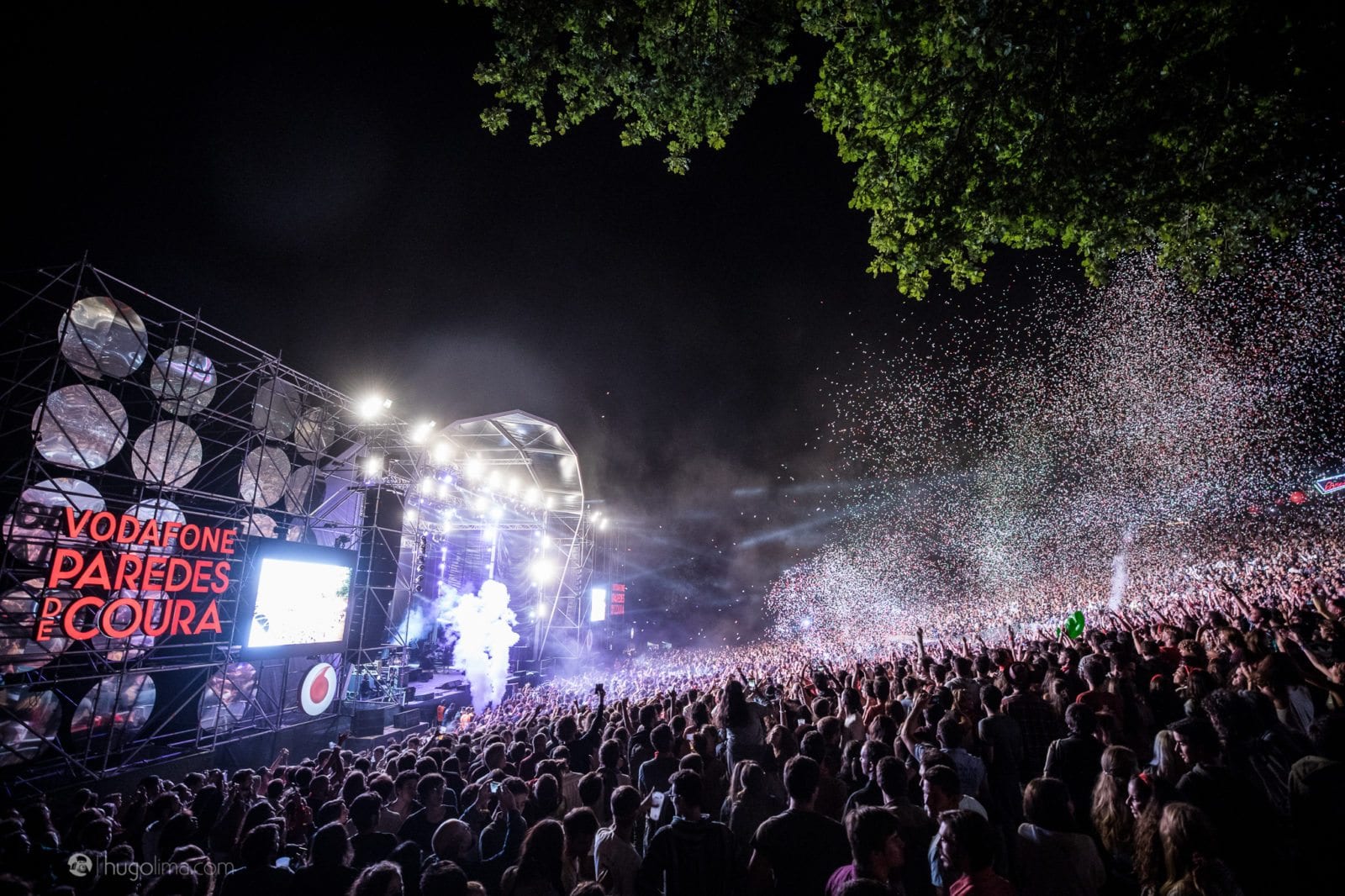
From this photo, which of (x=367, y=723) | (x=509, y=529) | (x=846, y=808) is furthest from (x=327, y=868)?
(x=509, y=529)

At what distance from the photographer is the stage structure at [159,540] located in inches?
318

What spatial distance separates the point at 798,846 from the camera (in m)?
3.01

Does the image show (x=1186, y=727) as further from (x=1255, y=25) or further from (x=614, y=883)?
(x=1255, y=25)

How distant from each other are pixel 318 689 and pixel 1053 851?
14189 mm

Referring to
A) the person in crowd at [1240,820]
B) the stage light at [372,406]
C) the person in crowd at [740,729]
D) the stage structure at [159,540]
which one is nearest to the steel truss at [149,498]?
the stage structure at [159,540]

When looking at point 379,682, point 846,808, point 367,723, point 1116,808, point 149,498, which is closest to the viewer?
point 1116,808

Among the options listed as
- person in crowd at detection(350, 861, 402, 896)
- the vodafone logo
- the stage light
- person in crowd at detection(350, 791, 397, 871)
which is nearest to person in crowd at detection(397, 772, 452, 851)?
person in crowd at detection(350, 791, 397, 871)

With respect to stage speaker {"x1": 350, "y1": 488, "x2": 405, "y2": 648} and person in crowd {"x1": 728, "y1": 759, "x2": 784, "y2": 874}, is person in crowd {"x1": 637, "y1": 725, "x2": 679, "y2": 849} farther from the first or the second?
stage speaker {"x1": 350, "y1": 488, "x2": 405, "y2": 648}

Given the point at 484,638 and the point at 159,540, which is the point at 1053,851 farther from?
the point at 484,638

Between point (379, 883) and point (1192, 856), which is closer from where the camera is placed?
point (1192, 856)

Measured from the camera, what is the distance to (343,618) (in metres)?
12.8

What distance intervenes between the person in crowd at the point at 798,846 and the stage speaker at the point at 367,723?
41.4ft

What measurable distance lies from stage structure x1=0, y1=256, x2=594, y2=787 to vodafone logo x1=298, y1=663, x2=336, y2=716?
4 centimetres

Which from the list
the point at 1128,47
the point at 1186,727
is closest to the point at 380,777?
the point at 1186,727
